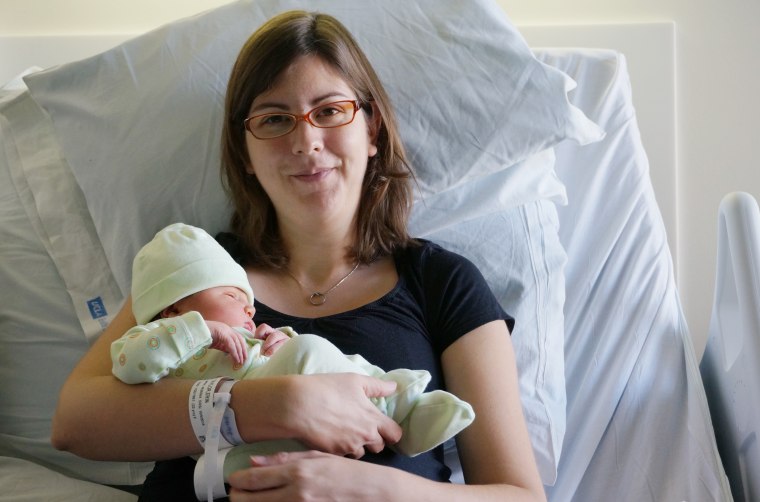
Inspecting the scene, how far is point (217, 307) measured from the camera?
1345 mm

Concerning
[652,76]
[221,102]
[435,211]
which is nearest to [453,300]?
[435,211]

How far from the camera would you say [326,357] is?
128 centimetres

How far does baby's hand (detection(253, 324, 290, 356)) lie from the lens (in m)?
1.31

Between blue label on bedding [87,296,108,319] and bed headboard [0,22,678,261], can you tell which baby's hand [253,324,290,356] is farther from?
bed headboard [0,22,678,261]

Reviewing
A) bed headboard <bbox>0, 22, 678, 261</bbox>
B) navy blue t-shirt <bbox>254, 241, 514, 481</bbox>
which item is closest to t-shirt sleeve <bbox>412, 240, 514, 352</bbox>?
navy blue t-shirt <bbox>254, 241, 514, 481</bbox>

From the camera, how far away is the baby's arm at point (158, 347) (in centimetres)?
118

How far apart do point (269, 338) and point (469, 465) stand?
39cm

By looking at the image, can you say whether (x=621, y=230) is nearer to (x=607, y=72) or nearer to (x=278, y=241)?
(x=607, y=72)

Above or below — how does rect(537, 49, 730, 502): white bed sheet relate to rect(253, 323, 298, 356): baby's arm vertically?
below

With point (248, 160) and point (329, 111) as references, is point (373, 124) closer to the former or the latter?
point (329, 111)

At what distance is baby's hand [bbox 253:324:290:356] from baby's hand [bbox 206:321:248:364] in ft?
0.20

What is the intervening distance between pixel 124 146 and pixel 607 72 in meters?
1.05

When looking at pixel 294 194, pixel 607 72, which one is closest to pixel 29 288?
pixel 294 194

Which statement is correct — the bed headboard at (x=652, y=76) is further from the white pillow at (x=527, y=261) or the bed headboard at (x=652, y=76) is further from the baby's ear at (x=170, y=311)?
the baby's ear at (x=170, y=311)
